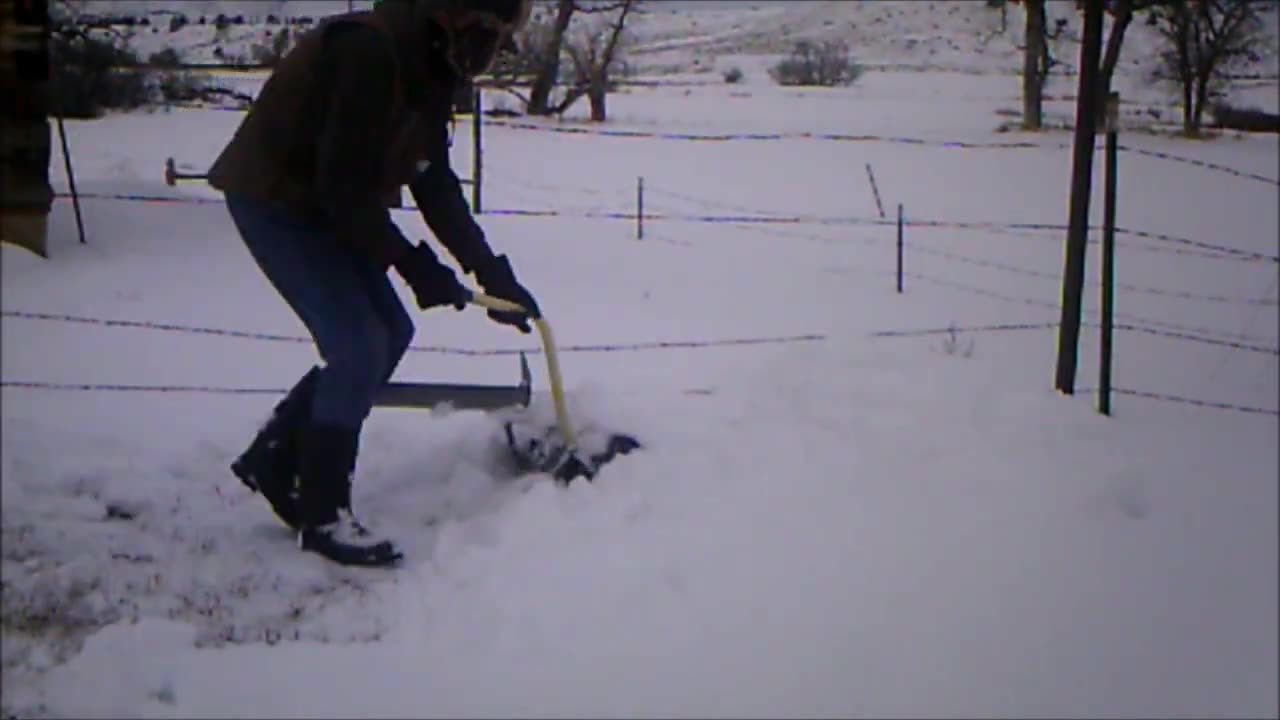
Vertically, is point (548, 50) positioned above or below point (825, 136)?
above

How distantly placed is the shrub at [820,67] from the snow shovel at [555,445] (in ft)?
5.33

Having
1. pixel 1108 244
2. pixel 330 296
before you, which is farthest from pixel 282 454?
pixel 1108 244

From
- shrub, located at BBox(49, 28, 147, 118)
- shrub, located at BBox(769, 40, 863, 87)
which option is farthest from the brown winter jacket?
shrub, located at BBox(769, 40, 863, 87)

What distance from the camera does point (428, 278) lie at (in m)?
2.45

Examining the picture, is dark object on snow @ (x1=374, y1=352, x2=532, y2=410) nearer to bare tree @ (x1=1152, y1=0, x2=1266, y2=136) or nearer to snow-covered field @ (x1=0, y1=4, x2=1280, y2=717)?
snow-covered field @ (x1=0, y1=4, x2=1280, y2=717)

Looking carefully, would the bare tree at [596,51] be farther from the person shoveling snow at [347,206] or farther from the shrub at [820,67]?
the person shoveling snow at [347,206]

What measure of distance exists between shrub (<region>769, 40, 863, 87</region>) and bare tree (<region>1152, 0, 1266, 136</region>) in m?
1.26

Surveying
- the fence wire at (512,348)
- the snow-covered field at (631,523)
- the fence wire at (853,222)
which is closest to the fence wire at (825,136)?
the fence wire at (853,222)

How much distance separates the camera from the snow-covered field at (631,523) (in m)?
1.85

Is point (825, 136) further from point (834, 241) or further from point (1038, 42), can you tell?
point (1038, 42)

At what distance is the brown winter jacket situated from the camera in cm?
214

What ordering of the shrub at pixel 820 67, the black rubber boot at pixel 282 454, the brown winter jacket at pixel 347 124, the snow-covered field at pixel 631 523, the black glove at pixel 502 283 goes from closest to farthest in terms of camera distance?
the snow-covered field at pixel 631 523 → the brown winter jacket at pixel 347 124 → the black rubber boot at pixel 282 454 → the black glove at pixel 502 283 → the shrub at pixel 820 67

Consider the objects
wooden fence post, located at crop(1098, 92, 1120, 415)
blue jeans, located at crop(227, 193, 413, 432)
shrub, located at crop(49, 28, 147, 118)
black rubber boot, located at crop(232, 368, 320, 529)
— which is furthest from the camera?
wooden fence post, located at crop(1098, 92, 1120, 415)

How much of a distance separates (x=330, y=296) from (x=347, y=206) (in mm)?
251
